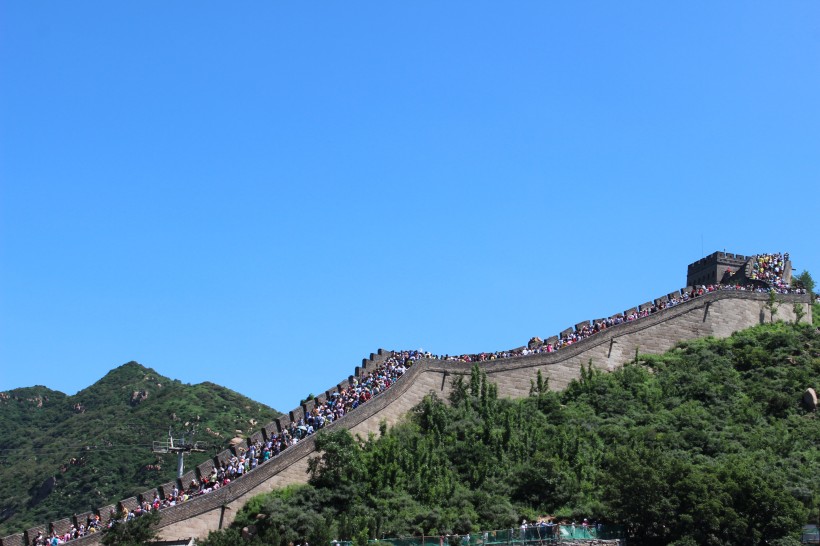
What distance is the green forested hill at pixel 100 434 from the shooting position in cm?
6231

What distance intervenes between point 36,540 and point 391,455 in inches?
475

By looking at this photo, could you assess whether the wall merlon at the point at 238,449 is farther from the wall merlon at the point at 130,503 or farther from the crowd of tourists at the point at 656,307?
the crowd of tourists at the point at 656,307

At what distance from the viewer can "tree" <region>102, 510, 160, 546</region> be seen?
98.2ft

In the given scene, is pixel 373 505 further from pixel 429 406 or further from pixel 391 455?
pixel 429 406

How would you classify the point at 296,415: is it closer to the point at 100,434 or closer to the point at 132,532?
the point at 132,532

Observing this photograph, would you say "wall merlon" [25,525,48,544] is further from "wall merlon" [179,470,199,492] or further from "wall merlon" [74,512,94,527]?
"wall merlon" [179,470,199,492]

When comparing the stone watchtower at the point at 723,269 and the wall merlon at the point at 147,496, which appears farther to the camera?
the stone watchtower at the point at 723,269

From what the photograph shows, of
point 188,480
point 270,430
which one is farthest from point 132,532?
point 270,430

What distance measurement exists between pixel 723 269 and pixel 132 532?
46.7 m

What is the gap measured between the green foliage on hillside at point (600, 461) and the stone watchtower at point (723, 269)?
13280mm

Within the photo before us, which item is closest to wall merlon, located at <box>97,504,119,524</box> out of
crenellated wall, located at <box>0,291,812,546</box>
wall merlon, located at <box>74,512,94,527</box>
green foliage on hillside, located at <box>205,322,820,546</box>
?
crenellated wall, located at <box>0,291,812,546</box>

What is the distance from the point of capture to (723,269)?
6744cm

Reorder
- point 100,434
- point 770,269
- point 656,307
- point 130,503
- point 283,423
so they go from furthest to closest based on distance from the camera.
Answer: point 100,434, point 770,269, point 656,307, point 283,423, point 130,503

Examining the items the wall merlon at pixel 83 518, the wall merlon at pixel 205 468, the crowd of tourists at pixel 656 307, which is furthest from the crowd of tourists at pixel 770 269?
the wall merlon at pixel 83 518
